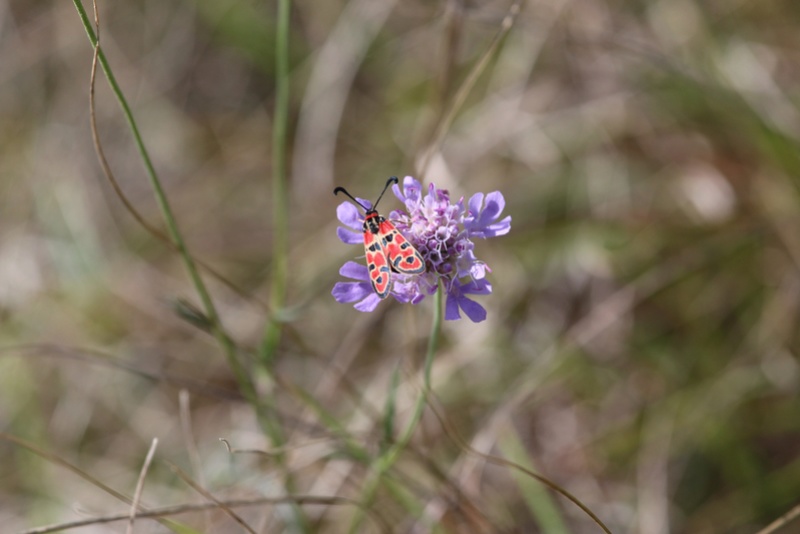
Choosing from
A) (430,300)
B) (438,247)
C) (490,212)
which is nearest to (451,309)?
(438,247)

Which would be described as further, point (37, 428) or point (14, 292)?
point (14, 292)

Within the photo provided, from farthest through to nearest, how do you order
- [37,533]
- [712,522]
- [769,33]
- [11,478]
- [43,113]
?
[43,113] < [769,33] < [11,478] < [712,522] < [37,533]

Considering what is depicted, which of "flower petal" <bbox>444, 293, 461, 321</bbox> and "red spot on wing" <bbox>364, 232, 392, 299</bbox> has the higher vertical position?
"red spot on wing" <bbox>364, 232, 392, 299</bbox>

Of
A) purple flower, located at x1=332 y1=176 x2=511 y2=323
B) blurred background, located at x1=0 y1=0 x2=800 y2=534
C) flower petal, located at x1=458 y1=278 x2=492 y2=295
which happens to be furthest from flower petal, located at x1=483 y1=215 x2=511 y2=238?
blurred background, located at x1=0 y1=0 x2=800 y2=534

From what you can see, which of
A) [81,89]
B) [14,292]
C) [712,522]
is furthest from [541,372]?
[81,89]

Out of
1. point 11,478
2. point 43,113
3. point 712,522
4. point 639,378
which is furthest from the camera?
point 43,113

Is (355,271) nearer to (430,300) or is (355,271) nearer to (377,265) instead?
(377,265)

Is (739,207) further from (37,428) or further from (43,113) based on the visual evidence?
(43,113)

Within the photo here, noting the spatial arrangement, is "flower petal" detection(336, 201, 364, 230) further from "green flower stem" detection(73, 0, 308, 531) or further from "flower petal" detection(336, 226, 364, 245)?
"green flower stem" detection(73, 0, 308, 531)
